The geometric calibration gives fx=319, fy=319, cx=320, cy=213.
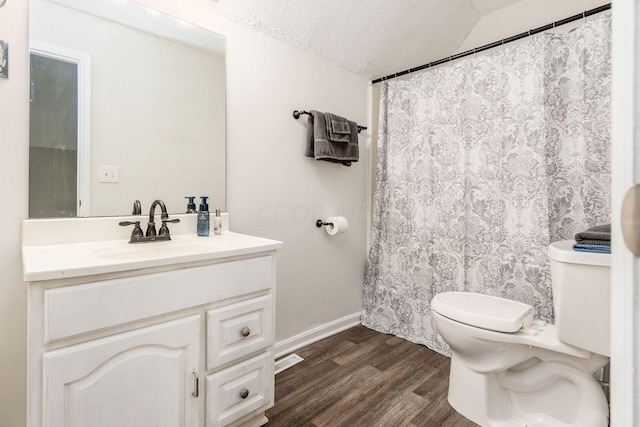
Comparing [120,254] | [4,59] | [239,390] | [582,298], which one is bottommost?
[239,390]

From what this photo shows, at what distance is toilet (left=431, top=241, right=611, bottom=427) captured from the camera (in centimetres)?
118

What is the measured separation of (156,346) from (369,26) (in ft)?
6.94

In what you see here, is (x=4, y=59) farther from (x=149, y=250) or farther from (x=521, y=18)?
(x=521, y=18)

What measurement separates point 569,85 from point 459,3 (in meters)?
0.93

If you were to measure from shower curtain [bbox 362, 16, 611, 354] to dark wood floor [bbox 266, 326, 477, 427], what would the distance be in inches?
9.6

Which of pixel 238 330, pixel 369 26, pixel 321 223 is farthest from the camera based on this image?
pixel 321 223

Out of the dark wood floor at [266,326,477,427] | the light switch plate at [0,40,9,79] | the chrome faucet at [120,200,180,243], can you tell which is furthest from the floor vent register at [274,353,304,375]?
the light switch plate at [0,40,9,79]

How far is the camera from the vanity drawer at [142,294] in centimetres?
87

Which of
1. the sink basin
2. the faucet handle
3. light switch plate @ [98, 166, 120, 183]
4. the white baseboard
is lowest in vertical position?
the white baseboard

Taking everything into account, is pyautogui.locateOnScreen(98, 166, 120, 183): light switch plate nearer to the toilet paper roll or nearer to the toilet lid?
the toilet paper roll

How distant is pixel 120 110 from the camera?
1412 mm

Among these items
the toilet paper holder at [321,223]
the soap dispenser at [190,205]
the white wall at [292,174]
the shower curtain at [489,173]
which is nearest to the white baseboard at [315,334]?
the white wall at [292,174]

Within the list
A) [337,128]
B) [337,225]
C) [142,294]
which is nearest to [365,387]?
[337,225]

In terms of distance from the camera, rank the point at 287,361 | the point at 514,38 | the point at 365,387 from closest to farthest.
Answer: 1. the point at 365,387
2. the point at 514,38
3. the point at 287,361
